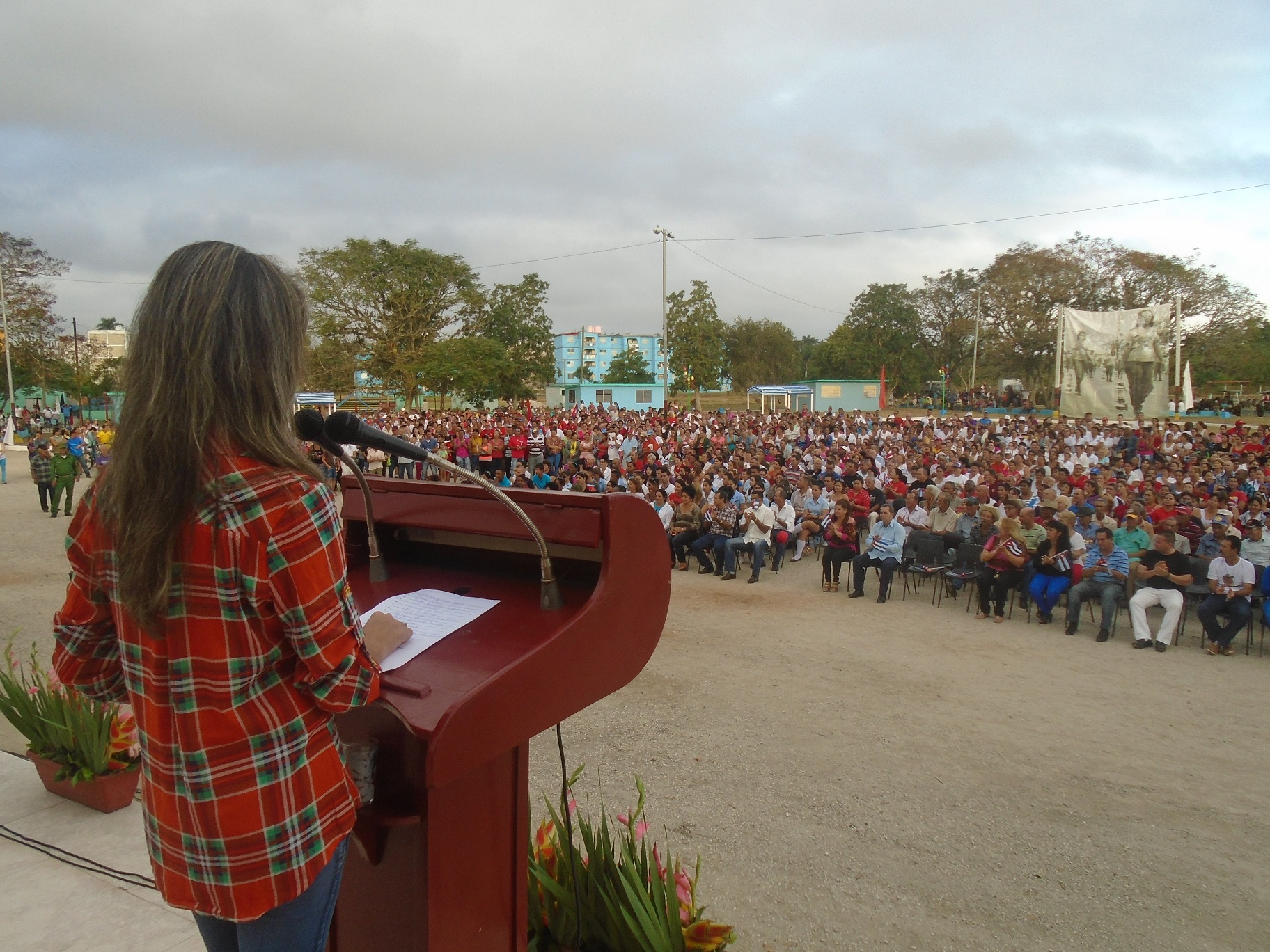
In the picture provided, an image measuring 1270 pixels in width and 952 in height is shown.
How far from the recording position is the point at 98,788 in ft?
11.4

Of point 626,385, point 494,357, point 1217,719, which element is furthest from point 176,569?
point 626,385

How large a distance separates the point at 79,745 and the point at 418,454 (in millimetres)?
3189

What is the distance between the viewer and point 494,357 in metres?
38.8

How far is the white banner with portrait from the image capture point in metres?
21.1

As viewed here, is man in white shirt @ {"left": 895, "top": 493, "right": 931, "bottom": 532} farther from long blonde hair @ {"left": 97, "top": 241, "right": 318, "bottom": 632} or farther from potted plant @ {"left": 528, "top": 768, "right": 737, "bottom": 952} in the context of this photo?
long blonde hair @ {"left": 97, "top": 241, "right": 318, "bottom": 632}

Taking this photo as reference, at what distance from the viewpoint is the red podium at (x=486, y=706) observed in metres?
1.28

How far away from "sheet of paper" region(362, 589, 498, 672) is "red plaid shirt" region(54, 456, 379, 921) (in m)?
0.17

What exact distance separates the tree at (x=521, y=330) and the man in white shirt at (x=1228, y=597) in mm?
38274

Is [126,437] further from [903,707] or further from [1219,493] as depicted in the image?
[1219,493]

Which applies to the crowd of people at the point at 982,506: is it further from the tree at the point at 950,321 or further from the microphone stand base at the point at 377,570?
the tree at the point at 950,321

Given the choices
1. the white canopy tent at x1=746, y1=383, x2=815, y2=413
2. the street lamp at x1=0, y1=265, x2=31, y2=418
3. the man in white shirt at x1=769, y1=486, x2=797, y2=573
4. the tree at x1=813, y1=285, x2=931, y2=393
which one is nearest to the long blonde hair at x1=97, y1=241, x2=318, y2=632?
the man in white shirt at x1=769, y1=486, x2=797, y2=573

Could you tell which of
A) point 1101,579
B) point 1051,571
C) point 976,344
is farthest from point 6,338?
point 976,344

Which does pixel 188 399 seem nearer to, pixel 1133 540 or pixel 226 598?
pixel 226 598

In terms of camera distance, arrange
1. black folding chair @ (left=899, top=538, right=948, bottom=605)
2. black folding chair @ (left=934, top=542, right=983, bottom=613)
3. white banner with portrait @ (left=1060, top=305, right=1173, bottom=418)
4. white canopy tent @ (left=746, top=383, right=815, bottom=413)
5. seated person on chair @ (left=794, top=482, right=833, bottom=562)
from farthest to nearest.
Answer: white canopy tent @ (left=746, top=383, right=815, bottom=413) → white banner with portrait @ (left=1060, top=305, right=1173, bottom=418) → seated person on chair @ (left=794, top=482, right=833, bottom=562) → black folding chair @ (left=899, top=538, right=948, bottom=605) → black folding chair @ (left=934, top=542, right=983, bottom=613)
